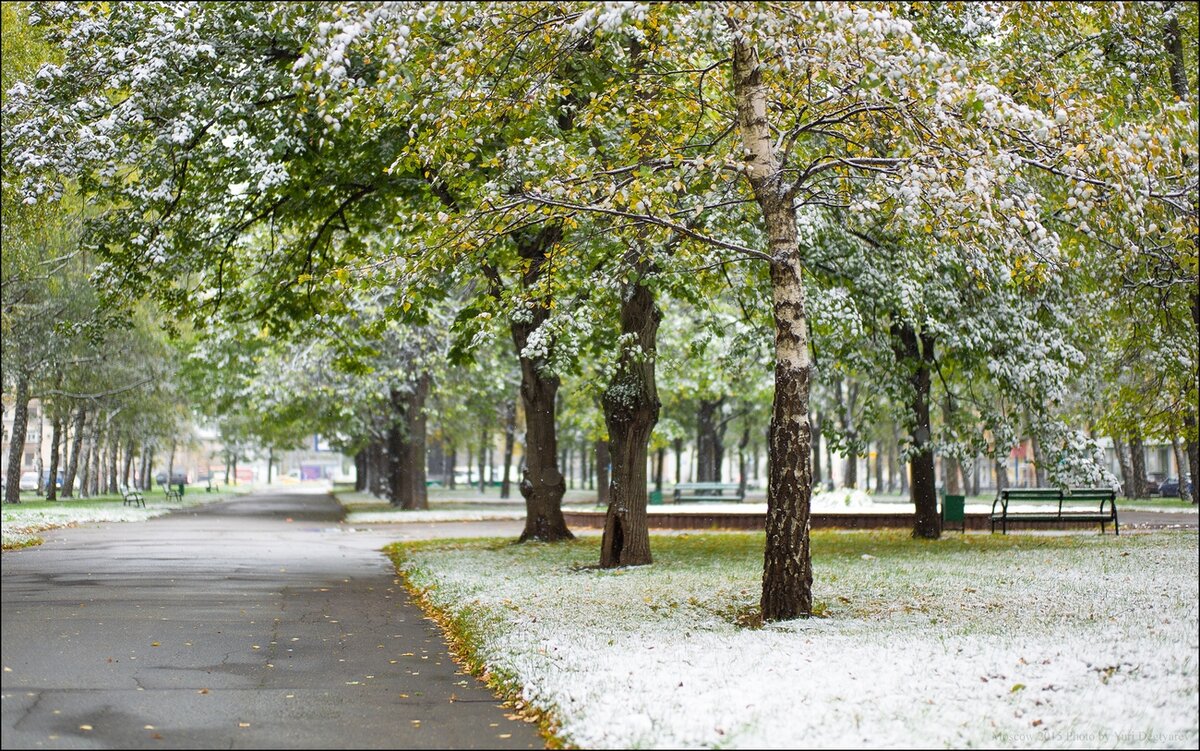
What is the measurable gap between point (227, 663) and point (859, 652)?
4.75 meters

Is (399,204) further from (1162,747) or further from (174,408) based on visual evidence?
(174,408)

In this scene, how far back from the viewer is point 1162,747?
5.39m

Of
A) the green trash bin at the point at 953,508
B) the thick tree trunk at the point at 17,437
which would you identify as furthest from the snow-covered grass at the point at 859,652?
the thick tree trunk at the point at 17,437

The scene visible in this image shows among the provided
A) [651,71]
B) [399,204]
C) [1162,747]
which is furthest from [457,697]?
[399,204]

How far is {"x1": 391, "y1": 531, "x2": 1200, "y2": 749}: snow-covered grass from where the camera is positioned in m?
5.91

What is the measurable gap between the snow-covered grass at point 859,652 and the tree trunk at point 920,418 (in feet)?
14.2

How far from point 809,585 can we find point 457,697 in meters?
3.72

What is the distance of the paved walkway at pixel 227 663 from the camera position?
6.50 metres

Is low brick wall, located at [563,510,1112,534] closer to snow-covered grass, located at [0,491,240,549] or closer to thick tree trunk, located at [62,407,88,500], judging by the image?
snow-covered grass, located at [0,491,240,549]


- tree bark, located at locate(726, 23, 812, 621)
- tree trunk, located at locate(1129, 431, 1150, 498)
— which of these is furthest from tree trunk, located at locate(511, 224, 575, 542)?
tree trunk, located at locate(1129, 431, 1150, 498)

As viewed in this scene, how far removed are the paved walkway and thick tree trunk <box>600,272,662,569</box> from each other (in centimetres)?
322

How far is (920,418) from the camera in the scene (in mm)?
20031

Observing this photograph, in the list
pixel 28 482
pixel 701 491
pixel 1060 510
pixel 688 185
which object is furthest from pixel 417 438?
pixel 28 482

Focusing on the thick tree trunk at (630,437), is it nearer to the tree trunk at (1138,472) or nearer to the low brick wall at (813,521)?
the low brick wall at (813,521)
